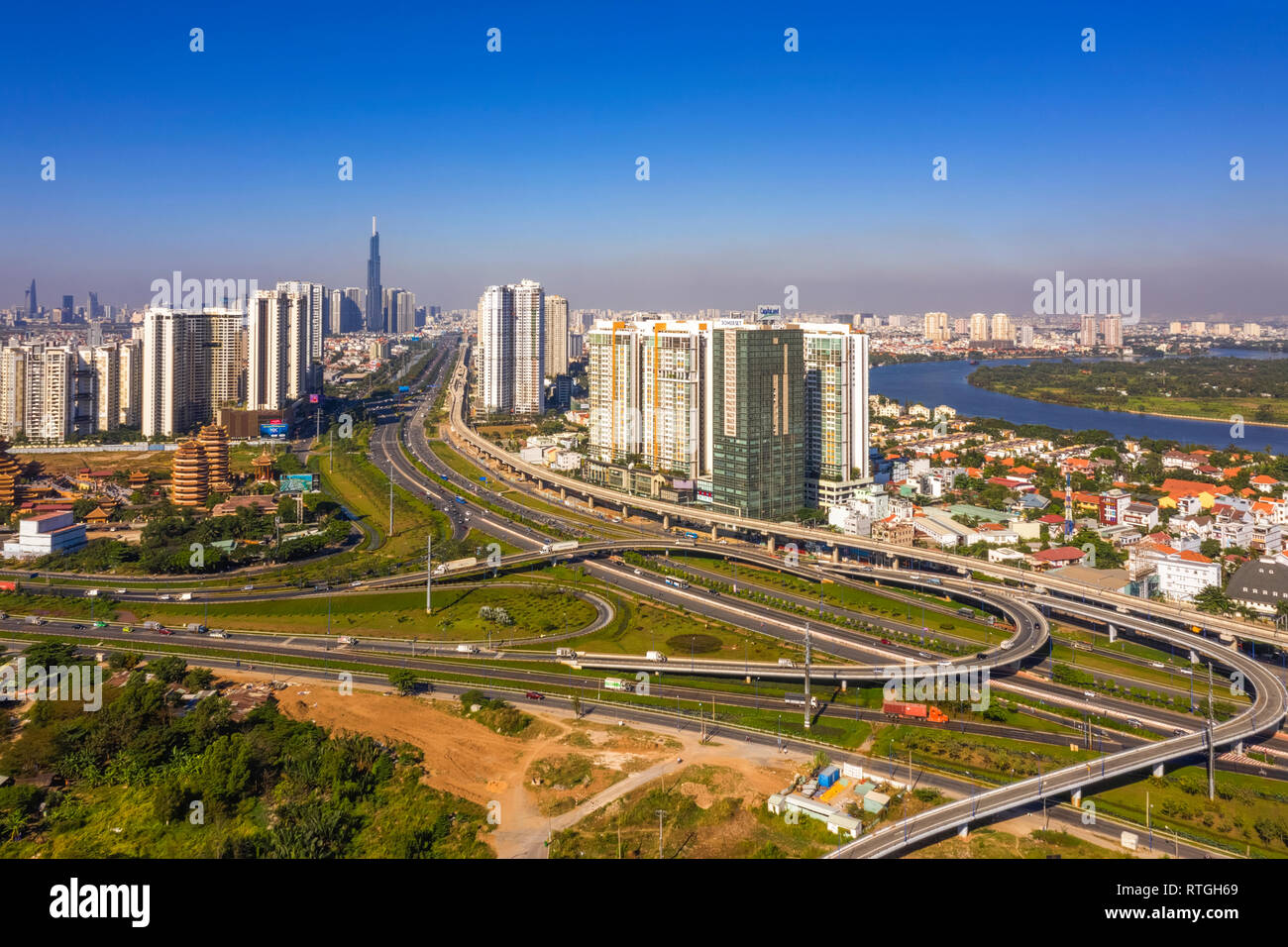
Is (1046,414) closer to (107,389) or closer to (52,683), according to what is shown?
(107,389)

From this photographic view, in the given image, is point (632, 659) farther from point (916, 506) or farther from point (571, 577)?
point (916, 506)

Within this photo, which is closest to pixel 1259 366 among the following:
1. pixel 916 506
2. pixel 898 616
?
pixel 916 506

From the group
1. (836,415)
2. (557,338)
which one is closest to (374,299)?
(557,338)

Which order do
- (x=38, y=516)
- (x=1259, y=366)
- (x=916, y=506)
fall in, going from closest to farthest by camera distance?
1. (x=38, y=516)
2. (x=916, y=506)
3. (x=1259, y=366)

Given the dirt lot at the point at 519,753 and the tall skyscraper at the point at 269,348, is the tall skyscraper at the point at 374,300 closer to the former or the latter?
the tall skyscraper at the point at 269,348

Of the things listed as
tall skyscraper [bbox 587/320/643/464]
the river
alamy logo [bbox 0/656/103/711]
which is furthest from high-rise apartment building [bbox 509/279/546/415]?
alamy logo [bbox 0/656/103/711]
